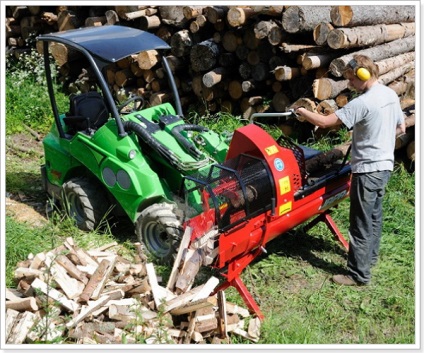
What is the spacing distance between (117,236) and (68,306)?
1.48 m

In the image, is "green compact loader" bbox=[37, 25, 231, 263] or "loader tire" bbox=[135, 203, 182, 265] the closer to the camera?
"loader tire" bbox=[135, 203, 182, 265]

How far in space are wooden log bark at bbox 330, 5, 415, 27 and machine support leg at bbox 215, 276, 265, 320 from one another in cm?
338

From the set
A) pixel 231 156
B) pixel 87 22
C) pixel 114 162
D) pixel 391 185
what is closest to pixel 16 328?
pixel 114 162

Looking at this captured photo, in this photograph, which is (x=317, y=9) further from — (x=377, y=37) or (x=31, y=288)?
(x=31, y=288)

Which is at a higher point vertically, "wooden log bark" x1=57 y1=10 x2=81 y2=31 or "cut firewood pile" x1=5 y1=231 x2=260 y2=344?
"wooden log bark" x1=57 y1=10 x2=81 y2=31

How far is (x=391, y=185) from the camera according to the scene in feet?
20.9

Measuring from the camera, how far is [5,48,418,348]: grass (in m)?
4.39

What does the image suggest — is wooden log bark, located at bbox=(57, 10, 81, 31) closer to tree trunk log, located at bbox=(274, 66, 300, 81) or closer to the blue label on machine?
tree trunk log, located at bbox=(274, 66, 300, 81)

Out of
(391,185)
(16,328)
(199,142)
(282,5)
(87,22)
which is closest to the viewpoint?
(16,328)

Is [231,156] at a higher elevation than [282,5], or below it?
below

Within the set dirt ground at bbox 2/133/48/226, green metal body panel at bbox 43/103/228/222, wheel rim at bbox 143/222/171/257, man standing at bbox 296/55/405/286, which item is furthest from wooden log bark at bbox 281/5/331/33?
dirt ground at bbox 2/133/48/226

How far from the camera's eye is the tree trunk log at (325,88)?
6797mm

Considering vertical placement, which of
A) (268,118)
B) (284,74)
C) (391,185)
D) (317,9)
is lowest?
(391,185)

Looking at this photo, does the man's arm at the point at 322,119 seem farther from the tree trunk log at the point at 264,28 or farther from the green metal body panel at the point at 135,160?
the tree trunk log at the point at 264,28
